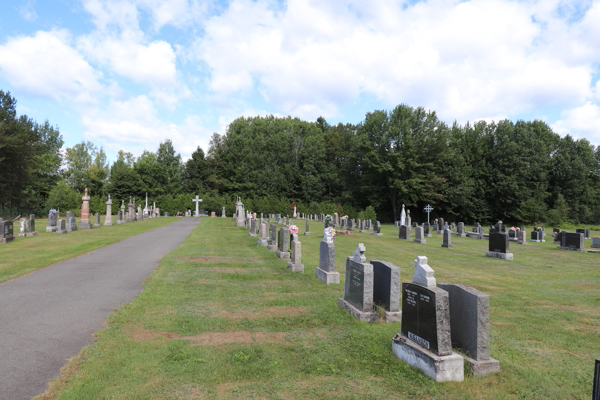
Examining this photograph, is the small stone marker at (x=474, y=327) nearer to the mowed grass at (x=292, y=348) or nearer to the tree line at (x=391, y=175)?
the mowed grass at (x=292, y=348)

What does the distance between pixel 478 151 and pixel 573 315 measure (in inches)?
2162

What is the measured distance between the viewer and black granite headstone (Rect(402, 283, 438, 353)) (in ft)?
14.5

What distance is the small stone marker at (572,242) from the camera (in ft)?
63.3

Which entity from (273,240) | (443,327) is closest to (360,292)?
(443,327)

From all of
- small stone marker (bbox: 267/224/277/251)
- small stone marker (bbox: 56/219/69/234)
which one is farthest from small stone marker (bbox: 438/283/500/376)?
small stone marker (bbox: 56/219/69/234)

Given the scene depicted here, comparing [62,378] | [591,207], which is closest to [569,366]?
[62,378]

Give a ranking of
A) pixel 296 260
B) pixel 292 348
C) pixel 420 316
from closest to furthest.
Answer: pixel 420 316, pixel 292 348, pixel 296 260

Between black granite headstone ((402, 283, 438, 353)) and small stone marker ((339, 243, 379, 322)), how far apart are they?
1401mm

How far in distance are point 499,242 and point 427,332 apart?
14089mm

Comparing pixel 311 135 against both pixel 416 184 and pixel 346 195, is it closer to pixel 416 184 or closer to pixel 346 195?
pixel 346 195

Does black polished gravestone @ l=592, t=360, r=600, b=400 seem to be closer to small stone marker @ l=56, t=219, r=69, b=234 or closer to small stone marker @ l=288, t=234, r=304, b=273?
small stone marker @ l=288, t=234, r=304, b=273

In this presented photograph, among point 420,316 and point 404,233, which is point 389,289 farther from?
point 404,233

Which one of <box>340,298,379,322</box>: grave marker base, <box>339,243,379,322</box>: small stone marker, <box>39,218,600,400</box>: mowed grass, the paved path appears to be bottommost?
the paved path

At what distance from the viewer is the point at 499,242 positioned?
16.6 m
